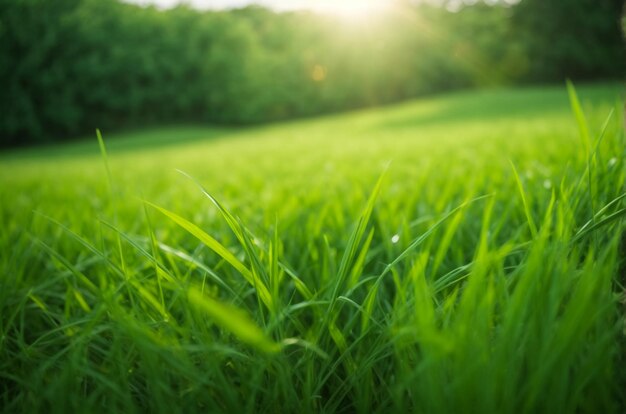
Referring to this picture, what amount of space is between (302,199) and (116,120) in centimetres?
2730

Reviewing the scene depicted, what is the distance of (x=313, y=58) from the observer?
28.4 m

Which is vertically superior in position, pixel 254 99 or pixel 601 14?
pixel 601 14

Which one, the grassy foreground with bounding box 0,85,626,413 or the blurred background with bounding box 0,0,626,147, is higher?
the blurred background with bounding box 0,0,626,147

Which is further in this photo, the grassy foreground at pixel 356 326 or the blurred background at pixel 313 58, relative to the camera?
the blurred background at pixel 313 58

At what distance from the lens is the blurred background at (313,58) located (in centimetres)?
2259

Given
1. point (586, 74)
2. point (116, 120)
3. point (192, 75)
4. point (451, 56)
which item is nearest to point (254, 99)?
point (192, 75)

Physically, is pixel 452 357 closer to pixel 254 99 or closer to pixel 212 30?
pixel 254 99

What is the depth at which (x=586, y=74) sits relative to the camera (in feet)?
88.1

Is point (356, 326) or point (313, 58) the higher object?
point (313, 58)

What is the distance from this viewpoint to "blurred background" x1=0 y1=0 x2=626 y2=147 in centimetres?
2259

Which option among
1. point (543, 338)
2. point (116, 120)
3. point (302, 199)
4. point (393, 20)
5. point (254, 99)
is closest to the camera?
point (543, 338)

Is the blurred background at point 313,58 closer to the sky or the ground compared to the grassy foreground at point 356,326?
closer to the sky

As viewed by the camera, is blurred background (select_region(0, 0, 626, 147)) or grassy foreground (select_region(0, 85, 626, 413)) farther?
blurred background (select_region(0, 0, 626, 147))

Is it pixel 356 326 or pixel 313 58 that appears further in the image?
pixel 313 58
